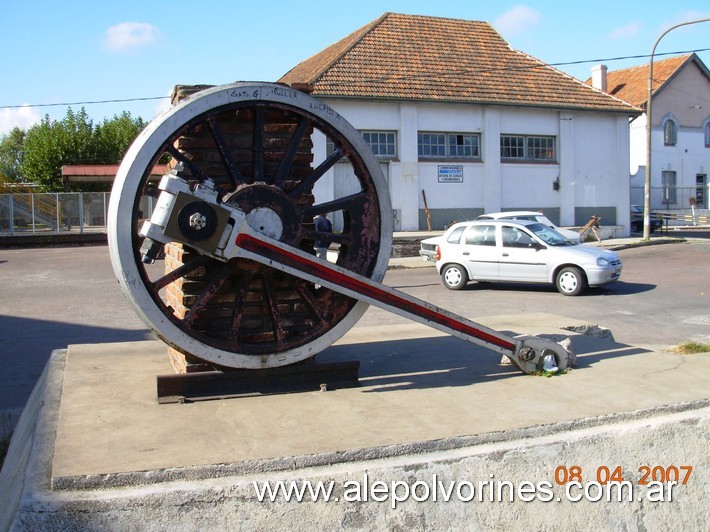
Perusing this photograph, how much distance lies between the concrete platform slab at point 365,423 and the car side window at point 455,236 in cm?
1112

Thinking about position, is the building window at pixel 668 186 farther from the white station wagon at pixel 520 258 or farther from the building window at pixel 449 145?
the white station wagon at pixel 520 258

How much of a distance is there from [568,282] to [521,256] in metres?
1.16

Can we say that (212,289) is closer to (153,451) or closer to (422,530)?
(153,451)

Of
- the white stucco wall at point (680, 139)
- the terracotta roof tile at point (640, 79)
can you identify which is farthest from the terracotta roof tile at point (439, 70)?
the white stucco wall at point (680, 139)

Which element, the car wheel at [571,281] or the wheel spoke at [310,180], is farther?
the car wheel at [571,281]

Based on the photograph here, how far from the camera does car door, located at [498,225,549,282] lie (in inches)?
622

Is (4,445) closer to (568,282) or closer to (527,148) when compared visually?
(568,282)

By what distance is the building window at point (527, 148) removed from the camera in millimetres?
29625

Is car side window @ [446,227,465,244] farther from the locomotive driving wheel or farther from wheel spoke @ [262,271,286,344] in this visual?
wheel spoke @ [262,271,286,344]

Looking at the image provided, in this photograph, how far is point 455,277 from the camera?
54.6ft

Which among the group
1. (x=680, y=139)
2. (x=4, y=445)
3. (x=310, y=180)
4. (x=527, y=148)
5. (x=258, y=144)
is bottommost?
(x=4, y=445)

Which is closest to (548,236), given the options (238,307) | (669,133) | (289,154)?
(289,154)

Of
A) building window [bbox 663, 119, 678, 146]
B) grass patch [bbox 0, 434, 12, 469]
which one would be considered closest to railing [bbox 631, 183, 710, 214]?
building window [bbox 663, 119, 678, 146]

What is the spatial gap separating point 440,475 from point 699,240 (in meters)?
30.1
